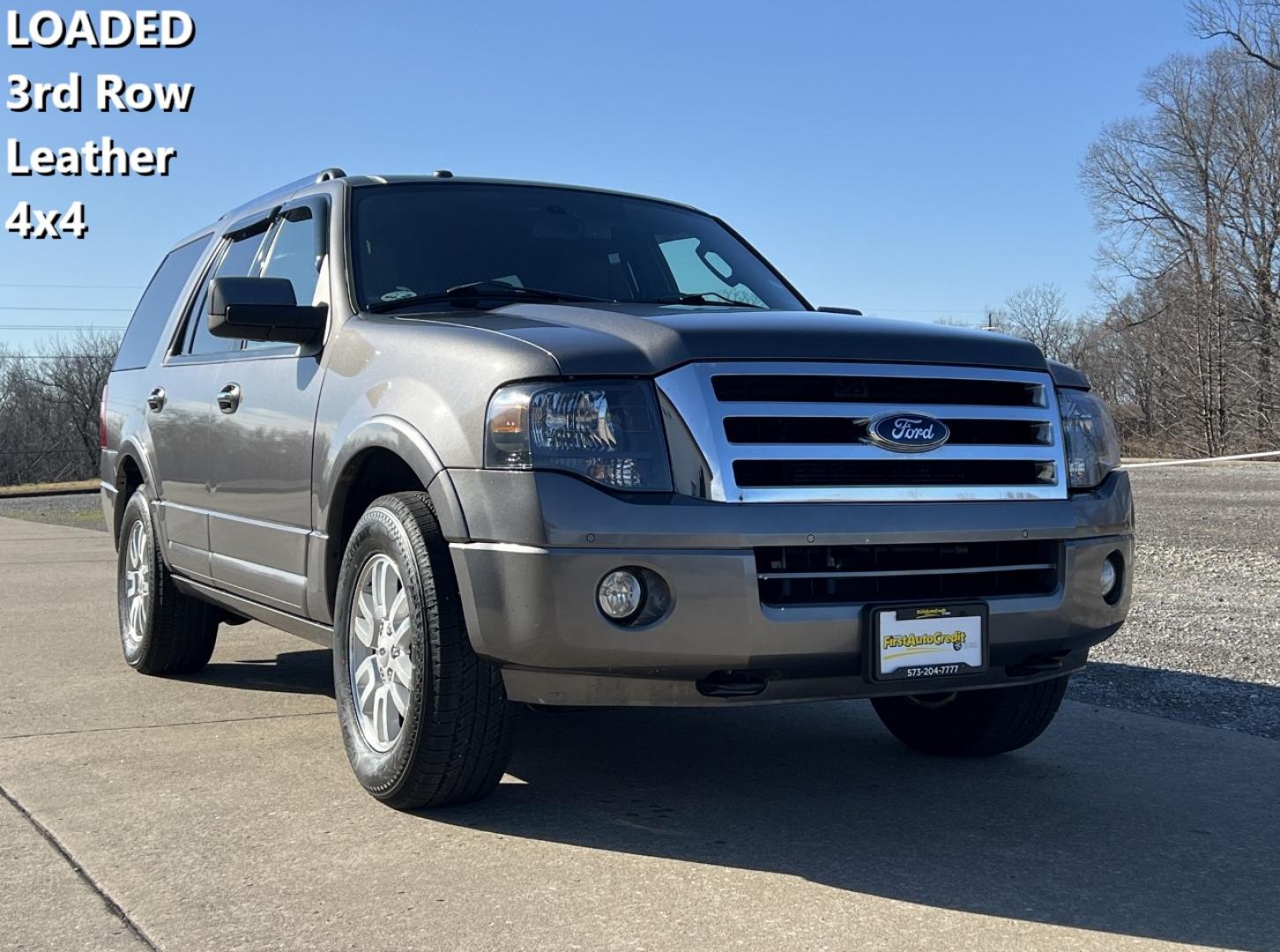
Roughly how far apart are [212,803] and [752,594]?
5.87 feet

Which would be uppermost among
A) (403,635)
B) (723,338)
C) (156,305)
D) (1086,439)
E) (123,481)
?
(156,305)

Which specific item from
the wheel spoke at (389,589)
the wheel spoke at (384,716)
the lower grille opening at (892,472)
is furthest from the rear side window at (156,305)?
the lower grille opening at (892,472)

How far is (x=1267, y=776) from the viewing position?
4.50 metres

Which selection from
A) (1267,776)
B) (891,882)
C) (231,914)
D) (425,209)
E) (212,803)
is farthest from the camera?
(425,209)

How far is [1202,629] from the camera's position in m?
7.33

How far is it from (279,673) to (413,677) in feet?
9.76

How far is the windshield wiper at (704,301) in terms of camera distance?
196 inches

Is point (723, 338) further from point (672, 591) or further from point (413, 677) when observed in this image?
point (413, 677)

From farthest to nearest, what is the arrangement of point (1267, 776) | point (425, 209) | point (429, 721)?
point (425, 209)
point (1267, 776)
point (429, 721)

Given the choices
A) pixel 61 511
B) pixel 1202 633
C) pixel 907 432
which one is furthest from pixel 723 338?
pixel 61 511

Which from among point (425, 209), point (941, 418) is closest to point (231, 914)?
point (941, 418)

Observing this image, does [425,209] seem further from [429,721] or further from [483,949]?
[483,949]

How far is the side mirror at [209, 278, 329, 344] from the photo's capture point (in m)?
4.57

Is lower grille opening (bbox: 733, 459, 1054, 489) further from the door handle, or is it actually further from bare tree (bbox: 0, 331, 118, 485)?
bare tree (bbox: 0, 331, 118, 485)
